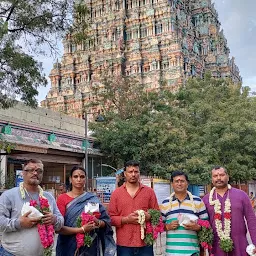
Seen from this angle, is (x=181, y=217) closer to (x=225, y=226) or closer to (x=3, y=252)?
(x=225, y=226)

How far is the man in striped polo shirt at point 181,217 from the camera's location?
13.4 feet

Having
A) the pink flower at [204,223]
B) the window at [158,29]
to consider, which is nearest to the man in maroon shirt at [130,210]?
the pink flower at [204,223]

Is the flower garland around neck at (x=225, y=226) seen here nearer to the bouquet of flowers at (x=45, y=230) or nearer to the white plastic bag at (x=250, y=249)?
the white plastic bag at (x=250, y=249)

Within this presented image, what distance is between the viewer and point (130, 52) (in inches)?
1548

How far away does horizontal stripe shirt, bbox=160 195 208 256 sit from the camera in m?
4.08

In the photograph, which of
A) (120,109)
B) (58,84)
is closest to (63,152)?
(120,109)

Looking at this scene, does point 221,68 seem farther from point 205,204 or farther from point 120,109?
point 205,204

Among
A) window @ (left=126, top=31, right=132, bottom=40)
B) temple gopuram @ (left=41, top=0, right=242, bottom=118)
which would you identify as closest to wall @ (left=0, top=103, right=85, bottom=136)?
temple gopuram @ (left=41, top=0, right=242, bottom=118)

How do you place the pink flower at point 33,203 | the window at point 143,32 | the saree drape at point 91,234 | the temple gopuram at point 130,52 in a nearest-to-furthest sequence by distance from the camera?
1. the pink flower at point 33,203
2. the saree drape at point 91,234
3. the temple gopuram at point 130,52
4. the window at point 143,32

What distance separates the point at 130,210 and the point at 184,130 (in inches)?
694

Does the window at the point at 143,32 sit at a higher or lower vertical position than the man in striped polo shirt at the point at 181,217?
higher

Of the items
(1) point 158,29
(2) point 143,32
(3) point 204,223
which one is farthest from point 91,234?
(2) point 143,32

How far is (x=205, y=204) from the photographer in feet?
14.3

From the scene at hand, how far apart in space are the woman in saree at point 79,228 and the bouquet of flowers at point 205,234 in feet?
3.06
